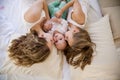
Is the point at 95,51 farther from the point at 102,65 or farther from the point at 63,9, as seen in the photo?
the point at 63,9

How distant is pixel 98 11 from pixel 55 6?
258 mm

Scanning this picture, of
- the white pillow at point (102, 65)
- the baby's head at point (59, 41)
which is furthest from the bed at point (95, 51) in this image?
the baby's head at point (59, 41)

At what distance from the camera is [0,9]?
1.22 meters

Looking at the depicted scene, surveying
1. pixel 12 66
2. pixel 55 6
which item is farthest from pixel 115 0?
pixel 12 66

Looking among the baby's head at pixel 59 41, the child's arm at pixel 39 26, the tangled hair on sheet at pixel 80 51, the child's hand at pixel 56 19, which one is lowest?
the tangled hair on sheet at pixel 80 51

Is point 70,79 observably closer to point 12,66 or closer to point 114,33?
point 12,66

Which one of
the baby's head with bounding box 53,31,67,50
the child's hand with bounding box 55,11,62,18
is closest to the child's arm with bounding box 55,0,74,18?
the child's hand with bounding box 55,11,62,18

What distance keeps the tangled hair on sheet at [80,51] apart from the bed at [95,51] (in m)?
0.03

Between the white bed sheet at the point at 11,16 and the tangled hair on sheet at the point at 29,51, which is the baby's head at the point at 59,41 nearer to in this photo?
the tangled hair on sheet at the point at 29,51

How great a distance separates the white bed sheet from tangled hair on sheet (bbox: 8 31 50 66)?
5cm

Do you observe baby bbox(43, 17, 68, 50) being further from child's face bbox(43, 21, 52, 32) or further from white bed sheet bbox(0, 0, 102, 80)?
white bed sheet bbox(0, 0, 102, 80)

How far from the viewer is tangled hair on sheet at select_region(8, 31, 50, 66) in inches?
39.3

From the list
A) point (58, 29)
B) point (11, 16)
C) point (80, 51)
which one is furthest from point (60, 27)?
point (11, 16)

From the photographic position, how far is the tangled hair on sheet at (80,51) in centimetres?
102
